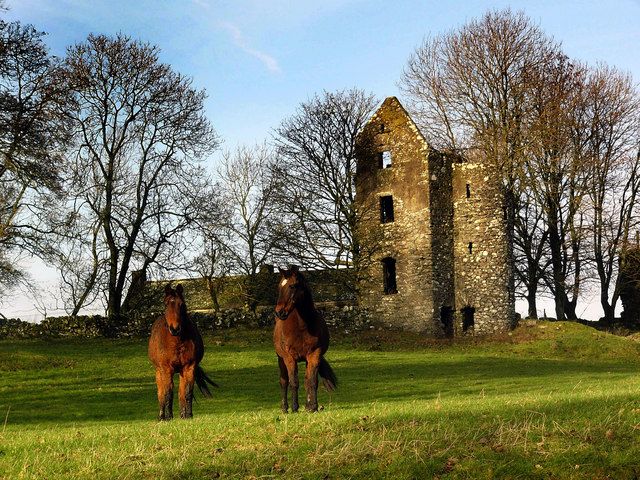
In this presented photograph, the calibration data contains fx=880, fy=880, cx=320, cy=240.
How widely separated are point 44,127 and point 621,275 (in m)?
37.8

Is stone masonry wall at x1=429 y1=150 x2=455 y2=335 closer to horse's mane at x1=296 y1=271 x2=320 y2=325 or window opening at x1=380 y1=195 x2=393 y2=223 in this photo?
window opening at x1=380 y1=195 x2=393 y2=223

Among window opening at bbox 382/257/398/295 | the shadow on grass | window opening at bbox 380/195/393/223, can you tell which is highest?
window opening at bbox 380/195/393/223

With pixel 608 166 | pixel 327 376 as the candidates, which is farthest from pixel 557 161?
pixel 327 376

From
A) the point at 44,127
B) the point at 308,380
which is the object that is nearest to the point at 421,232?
the point at 44,127

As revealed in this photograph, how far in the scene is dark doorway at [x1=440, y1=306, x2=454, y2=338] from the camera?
2031 inches

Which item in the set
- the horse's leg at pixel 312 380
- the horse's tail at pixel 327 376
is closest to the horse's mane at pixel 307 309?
the horse's leg at pixel 312 380

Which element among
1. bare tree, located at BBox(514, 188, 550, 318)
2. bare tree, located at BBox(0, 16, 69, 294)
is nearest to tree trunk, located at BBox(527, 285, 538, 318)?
bare tree, located at BBox(514, 188, 550, 318)

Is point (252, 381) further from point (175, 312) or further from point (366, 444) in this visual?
point (366, 444)

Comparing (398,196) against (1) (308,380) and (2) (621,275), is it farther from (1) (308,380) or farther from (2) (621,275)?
(1) (308,380)

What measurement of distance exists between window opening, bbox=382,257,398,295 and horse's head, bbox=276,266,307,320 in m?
35.3

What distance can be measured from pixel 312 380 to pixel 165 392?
3.29 metres

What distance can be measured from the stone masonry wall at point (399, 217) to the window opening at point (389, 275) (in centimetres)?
30

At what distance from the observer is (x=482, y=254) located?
168 feet

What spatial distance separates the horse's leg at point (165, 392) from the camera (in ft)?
59.3
